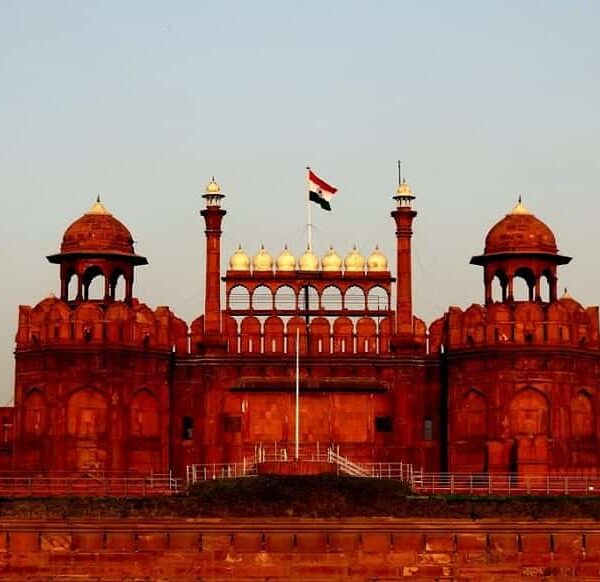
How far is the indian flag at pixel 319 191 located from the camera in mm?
73125

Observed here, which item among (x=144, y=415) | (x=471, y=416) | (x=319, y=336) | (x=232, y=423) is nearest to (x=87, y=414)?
(x=144, y=415)

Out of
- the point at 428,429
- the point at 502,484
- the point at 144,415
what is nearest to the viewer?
the point at 502,484

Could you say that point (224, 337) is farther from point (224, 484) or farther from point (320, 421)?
point (224, 484)

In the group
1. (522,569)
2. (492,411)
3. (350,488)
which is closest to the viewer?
→ (522,569)

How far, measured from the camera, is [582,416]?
7062 centimetres

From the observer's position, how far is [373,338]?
73.2m

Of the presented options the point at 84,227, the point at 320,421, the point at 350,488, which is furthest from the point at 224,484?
the point at 84,227

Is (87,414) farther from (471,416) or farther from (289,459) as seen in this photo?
(471,416)

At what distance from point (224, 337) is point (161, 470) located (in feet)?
20.5

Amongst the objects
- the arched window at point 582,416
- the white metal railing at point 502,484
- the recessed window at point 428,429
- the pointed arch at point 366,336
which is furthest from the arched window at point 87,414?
the arched window at point 582,416

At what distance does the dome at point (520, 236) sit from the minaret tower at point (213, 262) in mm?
11248

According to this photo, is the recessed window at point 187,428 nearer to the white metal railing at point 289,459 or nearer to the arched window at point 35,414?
the white metal railing at point 289,459

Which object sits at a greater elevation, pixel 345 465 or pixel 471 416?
pixel 471 416

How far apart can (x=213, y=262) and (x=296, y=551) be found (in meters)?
19.9
